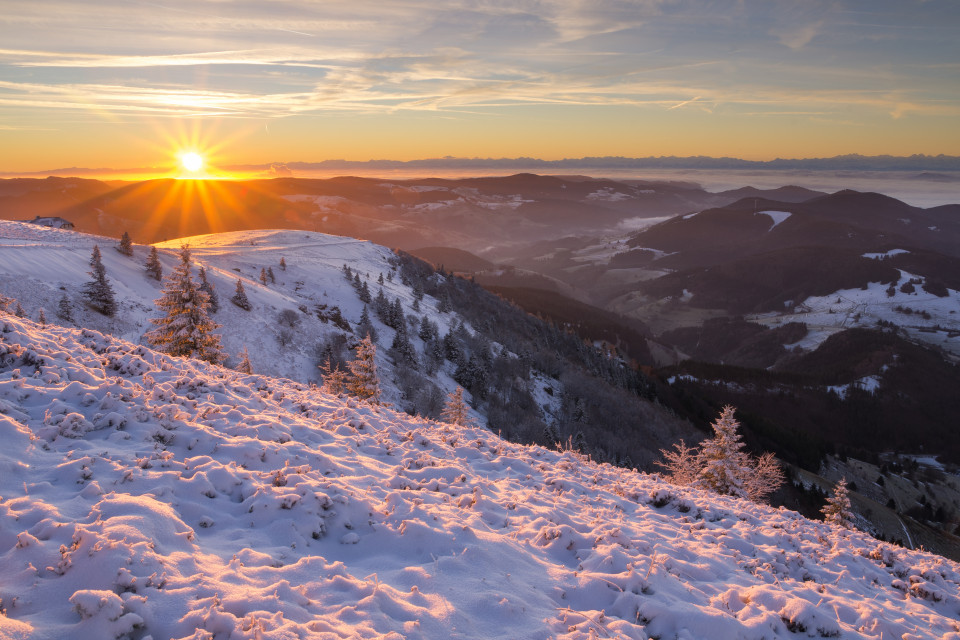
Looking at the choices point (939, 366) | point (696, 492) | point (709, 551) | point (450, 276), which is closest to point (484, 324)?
point (450, 276)

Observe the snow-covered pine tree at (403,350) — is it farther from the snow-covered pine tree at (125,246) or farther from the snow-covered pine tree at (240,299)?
the snow-covered pine tree at (125,246)

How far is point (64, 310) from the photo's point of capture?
2827 cm

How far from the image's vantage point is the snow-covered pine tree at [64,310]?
1089 inches

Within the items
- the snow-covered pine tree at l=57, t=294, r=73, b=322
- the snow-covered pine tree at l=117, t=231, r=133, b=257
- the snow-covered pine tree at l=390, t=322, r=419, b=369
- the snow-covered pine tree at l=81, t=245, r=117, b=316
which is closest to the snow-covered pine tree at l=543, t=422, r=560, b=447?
the snow-covered pine tree at l=390, t=322, r=419, b=369

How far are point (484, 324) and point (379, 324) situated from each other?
28212 millimetres

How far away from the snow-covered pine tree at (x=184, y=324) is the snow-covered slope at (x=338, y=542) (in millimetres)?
11895

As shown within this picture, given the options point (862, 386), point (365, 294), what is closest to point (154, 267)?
point (365, 294)

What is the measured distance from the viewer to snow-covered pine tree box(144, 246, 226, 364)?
23250 mm

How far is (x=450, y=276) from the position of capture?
101938 millimetres

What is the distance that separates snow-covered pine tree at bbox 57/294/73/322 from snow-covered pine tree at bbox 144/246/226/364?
8.75m

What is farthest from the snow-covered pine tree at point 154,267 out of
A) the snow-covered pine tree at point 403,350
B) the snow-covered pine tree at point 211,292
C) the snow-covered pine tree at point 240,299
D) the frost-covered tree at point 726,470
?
the frost-covered tree at point 726,470

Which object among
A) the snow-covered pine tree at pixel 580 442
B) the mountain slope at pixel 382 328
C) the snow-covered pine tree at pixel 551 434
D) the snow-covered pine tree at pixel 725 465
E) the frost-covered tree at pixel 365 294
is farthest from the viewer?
the frost-covered tree at pixel 365 294

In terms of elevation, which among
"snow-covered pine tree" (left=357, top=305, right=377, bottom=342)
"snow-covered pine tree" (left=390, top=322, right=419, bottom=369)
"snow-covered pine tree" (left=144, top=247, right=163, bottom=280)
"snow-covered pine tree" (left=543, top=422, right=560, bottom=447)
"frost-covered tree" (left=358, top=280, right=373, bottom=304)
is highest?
"snow-covered pine tree" (left=144, top=247, right=163, bottom=280)

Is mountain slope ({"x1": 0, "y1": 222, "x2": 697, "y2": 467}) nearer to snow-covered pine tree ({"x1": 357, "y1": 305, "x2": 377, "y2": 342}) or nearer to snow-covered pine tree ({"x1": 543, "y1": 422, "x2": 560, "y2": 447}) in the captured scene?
snow-covered pine tree ({"x1": 357, "y1": 305, "x2": 377, "y2": 342})
